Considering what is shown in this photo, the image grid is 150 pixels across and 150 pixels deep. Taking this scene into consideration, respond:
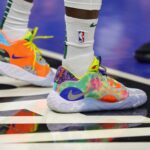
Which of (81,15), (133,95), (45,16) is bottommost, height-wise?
(45,16)

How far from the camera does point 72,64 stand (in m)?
1.55

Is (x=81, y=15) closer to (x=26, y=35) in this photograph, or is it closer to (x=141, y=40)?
(x=26, y=35)

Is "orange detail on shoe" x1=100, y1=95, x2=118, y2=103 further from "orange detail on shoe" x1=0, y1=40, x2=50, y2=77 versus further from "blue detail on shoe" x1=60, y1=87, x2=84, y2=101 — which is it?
"orange detail on shoe" x1=0, y1=40, x2=50, y2=77

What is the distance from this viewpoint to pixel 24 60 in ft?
6.11

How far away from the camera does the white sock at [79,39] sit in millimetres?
1511

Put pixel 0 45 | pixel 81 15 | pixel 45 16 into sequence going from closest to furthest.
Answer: pixel 81 15 → pixel 0 45 → pixel 45 16

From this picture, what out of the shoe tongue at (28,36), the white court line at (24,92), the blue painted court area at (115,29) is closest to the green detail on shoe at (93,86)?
the white court line at (24,92)

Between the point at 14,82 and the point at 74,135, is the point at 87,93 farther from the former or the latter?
the point at 14,82

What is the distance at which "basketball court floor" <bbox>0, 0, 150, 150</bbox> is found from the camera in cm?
127

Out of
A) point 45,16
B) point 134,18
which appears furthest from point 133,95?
Result: point 45,16

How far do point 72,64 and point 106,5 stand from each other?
6.46 ft

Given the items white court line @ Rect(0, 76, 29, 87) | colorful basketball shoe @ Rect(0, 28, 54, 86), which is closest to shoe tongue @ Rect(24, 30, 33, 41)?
colorful basketball shoe @ Rect(0, 28, 54, 86)

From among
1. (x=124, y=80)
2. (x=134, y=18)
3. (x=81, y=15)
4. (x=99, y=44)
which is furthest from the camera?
(x=134, y=18)

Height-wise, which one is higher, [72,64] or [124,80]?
[72,64]
